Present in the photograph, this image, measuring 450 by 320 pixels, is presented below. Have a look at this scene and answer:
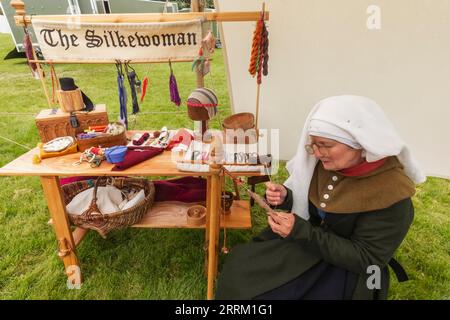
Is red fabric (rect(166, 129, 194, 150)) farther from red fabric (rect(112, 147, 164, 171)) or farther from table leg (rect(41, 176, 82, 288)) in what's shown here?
table leg (rect(41, 176, 82, 288))

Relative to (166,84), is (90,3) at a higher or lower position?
higher

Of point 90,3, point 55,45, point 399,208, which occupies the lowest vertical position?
point 399,208

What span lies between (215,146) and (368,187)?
2.34 ft

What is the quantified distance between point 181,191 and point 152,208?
266 millimetres

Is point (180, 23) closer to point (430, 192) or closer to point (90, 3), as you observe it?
point (430, 192)

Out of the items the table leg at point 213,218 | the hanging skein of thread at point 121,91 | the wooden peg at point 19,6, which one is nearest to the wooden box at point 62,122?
the hanging skein of thread at point 121,91

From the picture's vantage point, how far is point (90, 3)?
8.86 meters

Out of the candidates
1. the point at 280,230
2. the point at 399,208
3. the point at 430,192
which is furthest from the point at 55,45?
the point at 430,192

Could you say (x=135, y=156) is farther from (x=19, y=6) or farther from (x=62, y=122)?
(x=19, y=6)

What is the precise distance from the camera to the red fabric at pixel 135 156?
1.58 metres

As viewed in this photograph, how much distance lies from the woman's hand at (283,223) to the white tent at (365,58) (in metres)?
1.37

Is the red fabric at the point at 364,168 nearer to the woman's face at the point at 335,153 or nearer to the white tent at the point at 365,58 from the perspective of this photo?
the woman's face at the point at 335,153

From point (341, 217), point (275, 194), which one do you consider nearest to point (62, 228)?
point (275, 194)

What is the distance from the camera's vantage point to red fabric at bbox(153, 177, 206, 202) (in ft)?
7.11
